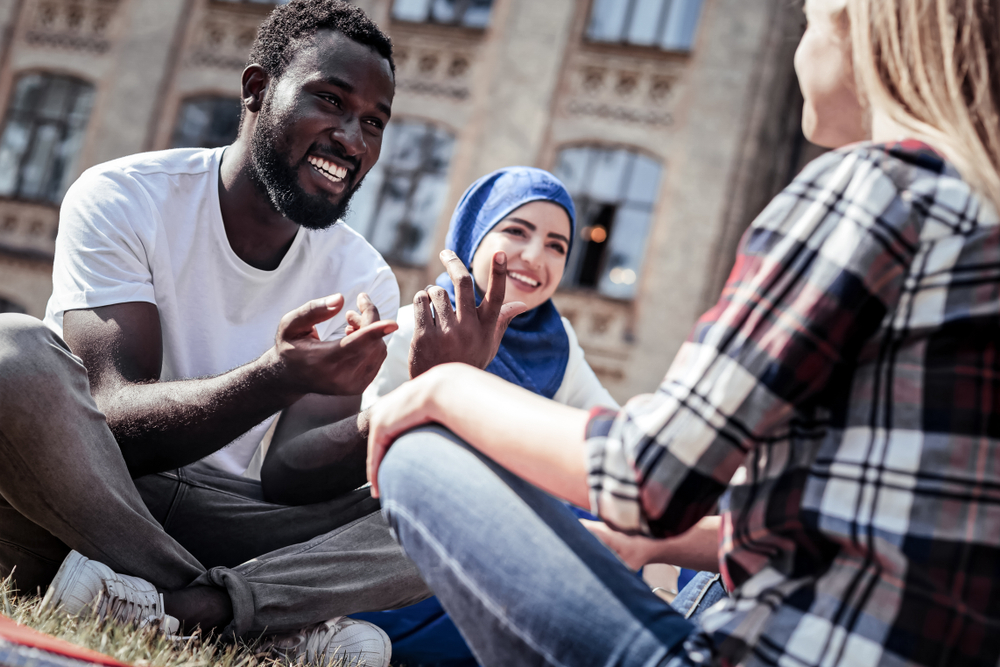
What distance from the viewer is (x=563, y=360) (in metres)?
3.71

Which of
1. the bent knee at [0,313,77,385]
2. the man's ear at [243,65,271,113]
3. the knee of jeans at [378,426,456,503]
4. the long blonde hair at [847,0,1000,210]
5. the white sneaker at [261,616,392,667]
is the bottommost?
the white sneaker at [261,616,392,667]

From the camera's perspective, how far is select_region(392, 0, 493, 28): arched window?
13195 millimetres

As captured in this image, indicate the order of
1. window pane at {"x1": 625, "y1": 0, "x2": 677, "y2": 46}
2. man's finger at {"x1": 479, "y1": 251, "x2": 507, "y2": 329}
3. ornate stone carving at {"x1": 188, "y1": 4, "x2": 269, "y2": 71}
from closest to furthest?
man's finger at {"x1": 479, "y1": 251, "x2": 507, "y2": 329}
window pane at {"x1": 625, "y1": 0, "x2": 677, "y2": 46}
ornate stone carving at {"x1": 188, "y1": 4, "x2": 269, "y2": 71}

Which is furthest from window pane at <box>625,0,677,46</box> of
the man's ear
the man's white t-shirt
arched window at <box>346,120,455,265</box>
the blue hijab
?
the man's white t-shirt

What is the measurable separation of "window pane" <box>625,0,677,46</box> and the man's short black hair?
1015 cm

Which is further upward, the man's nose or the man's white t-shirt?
the man's nose

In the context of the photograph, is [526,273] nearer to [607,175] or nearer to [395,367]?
[395,367]

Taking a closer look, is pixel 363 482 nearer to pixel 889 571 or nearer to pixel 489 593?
pixel 489 593

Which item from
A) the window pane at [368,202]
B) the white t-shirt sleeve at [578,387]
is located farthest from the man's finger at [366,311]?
the window pane at [368,202]

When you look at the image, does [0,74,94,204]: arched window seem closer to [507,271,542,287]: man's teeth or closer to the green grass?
[507,271,542,287]: man's teeth

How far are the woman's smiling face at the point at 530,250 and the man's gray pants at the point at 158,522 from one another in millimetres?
1388

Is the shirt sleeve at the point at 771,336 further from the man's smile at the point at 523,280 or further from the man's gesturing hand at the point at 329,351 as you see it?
the man's smile at the point at 523,280

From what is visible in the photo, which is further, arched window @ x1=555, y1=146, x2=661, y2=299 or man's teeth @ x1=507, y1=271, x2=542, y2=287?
arched window @ x1=555, y1=146, x2=661, y2=299

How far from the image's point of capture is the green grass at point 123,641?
175cm
